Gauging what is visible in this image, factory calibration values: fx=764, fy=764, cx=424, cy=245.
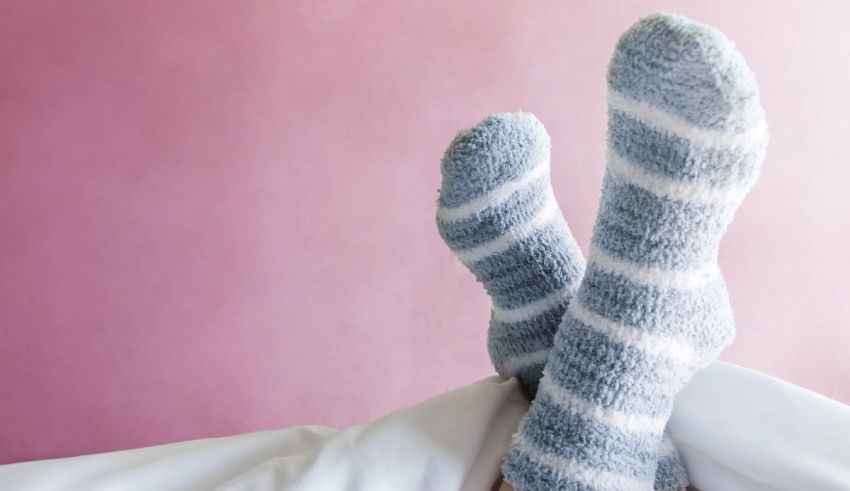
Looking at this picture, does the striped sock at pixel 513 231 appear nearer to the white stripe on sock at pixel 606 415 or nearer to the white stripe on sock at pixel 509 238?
the white stripe on sock at pixel 509 238

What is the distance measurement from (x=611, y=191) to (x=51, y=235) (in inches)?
40.5

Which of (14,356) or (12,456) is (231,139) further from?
(12,456)

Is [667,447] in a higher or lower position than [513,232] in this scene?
lower

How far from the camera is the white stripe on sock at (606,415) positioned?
18.4 inches

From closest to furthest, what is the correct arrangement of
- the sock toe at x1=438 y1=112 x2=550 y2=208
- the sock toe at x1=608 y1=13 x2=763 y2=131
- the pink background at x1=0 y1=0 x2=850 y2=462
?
the sock toe at x1=608 y1=13 x2=763 y2=131, the sock toe at x1=438 y1=112 x2=550 y2=208, the pink background at x1=0 y1=0 x2=850 y2=462

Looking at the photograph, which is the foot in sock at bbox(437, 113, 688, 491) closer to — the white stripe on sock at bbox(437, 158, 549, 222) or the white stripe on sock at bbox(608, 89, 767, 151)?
the white stripe on sock at bbox(437, 158, 549, 222)

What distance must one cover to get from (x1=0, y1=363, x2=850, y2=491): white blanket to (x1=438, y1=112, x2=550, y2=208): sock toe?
5.8 inches

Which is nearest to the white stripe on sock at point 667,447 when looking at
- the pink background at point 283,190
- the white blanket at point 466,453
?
the white blanket at point 466,453

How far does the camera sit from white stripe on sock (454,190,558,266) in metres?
0.59

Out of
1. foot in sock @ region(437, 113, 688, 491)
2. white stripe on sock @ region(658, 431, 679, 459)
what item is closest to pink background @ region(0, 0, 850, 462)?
foot in sock @ region(437, 113, 688, 491)

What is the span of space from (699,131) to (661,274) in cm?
9

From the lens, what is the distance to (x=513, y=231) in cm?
58

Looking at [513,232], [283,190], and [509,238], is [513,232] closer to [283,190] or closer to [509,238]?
[509,238]

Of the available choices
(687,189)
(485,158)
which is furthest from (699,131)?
(485,158)
